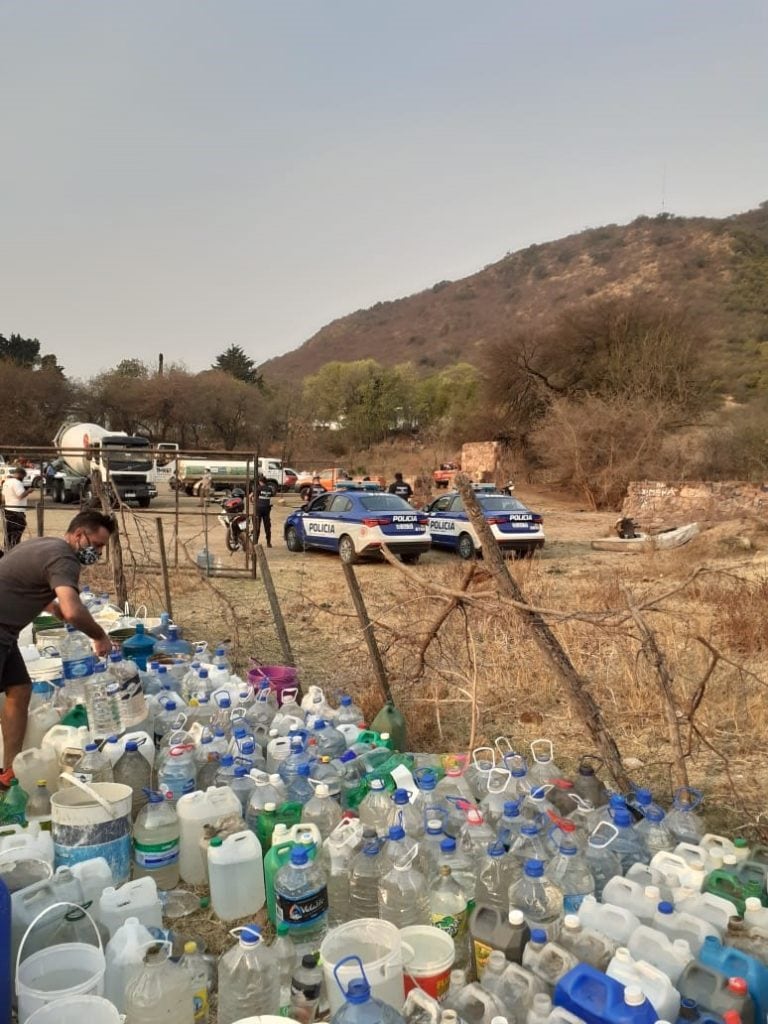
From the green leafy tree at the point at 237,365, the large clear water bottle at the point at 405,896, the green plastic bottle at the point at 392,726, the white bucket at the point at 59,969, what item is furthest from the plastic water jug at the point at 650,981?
the green leafy tree at the point at 237,365

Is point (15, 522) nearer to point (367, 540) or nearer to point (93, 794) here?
point (367, 540)

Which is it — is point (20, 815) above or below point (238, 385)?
below

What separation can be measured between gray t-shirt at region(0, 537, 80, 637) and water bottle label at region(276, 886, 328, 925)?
2.31m

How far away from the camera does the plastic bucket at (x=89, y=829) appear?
3154mm

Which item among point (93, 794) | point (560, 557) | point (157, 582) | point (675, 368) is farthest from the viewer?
point (675, 368)

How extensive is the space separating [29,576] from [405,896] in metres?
2.95

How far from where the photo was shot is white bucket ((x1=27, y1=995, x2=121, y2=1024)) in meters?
2.07

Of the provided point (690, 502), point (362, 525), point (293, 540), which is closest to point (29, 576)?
point (362, 525)

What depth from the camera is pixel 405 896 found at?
2.70 m

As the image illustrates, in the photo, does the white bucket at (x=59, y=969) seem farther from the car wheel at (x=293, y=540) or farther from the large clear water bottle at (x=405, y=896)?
the car wheel at (x=293, y=540)

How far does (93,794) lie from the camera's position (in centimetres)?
305

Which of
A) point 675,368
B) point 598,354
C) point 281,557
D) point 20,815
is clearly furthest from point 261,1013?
point 598,354

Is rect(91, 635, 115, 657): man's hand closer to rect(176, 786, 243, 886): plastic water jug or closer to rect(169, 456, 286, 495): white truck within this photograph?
rect(176, 786, 243, 886): plastic water jug

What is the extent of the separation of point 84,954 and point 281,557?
12.8 m
